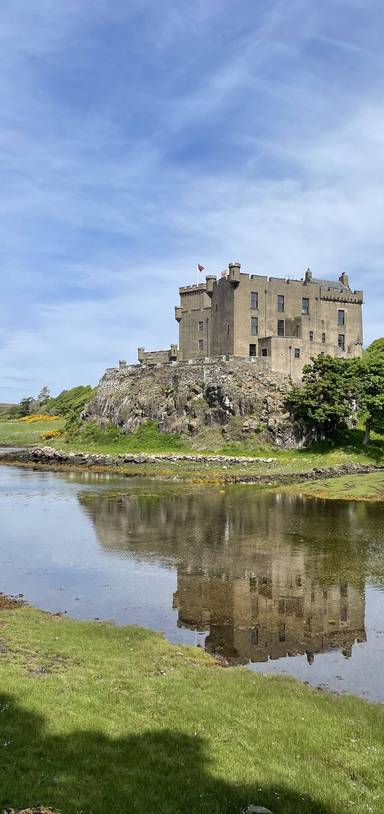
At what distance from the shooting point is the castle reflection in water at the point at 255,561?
22.3m

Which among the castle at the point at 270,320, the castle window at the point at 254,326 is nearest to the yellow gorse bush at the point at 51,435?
the castle at the point at 270,320

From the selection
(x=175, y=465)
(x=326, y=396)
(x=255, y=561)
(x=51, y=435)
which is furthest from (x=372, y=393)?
(x=51, y=435)

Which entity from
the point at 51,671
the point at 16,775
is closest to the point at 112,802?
the point at 16,775

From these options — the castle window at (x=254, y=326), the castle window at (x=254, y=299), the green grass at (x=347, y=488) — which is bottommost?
the green grass at (x=347, y=488)

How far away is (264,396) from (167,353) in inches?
903

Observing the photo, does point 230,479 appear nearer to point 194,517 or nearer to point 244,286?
point 194,517

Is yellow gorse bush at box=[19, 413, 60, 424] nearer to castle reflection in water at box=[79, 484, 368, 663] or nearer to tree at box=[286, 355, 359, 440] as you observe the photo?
tree at box=[286, 355, 359, 440]

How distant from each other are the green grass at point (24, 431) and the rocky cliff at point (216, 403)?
3285cm

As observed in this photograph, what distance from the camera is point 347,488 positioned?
60719 mm

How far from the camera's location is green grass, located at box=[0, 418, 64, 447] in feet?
424

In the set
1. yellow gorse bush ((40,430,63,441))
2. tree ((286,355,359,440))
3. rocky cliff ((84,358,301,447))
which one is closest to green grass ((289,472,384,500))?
tree ((286,355,359,440))

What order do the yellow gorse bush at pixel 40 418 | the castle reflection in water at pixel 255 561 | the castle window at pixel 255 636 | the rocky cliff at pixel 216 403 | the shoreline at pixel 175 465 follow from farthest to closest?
the yellow gorse bush at pixel 40 418 → the rocky cliff at pixel 216 403 → the shoreline at pixel 175 465 → the castle reflection in water at pixel 255 561 → the castle window at pixel 255 636

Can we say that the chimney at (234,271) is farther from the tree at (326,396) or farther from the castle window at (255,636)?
the castle window at (255,636)

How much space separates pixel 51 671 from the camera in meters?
16.3
